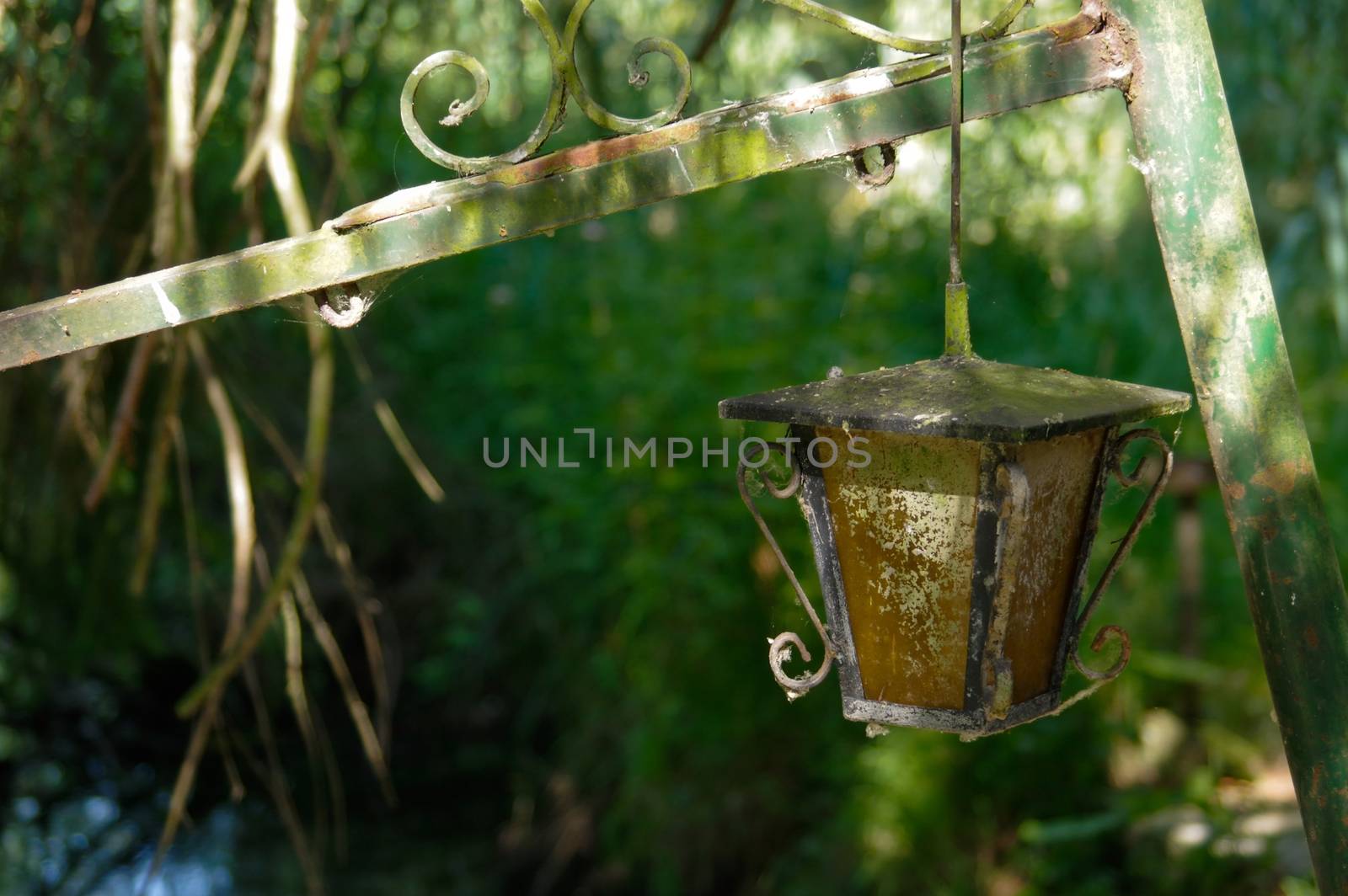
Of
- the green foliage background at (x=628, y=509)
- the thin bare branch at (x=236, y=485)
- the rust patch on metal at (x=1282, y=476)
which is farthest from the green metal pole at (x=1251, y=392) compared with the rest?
the thin bare branch at (x=236, y=485)

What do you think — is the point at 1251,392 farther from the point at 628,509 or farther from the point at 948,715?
the point at 628,509

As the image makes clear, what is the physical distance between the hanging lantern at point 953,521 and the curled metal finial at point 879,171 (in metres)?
0.18

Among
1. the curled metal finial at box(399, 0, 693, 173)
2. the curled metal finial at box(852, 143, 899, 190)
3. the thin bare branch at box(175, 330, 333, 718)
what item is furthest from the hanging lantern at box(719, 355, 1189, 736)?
the thin bare branch at box(175, 330, 333, 718)

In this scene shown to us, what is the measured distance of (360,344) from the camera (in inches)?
201


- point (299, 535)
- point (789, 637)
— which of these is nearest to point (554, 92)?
point (789, 637)

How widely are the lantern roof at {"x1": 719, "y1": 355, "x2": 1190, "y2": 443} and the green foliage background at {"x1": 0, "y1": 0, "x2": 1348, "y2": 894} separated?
1.14 m

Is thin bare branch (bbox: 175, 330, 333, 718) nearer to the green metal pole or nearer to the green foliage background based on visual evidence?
the green foliage background

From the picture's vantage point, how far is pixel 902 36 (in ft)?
3.96

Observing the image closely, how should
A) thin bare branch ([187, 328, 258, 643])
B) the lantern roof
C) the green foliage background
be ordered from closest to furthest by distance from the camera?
1. the lantern roof
2. thin bare branch ([187, 328, 258, 643])
3. the green foliage background

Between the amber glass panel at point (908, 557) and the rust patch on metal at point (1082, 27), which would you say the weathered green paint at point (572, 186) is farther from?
the amber glass panel at point (908, 557)

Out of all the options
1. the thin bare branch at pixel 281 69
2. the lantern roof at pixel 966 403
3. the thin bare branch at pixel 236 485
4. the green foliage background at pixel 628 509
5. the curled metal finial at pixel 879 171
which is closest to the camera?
the lantern roof at pixel 966 403

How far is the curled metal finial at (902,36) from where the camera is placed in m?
1.20

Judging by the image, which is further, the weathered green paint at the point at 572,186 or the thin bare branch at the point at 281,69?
the thin bare branch at the point at 281,69

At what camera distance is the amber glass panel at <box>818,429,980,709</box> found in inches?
48.5
